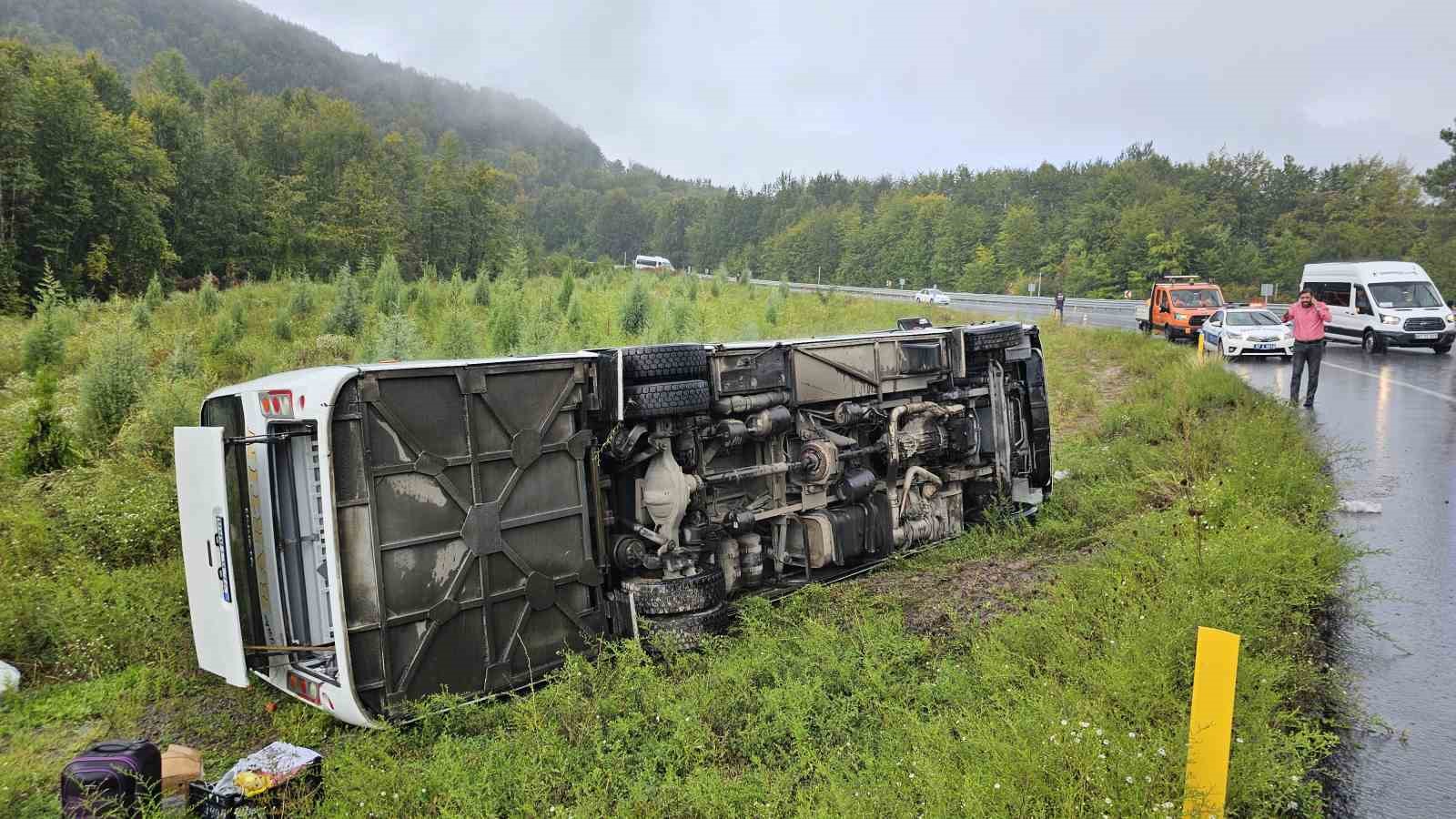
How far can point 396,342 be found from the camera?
495 inches

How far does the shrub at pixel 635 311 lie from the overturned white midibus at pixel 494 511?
37.5ft

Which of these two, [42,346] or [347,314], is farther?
[347,314]

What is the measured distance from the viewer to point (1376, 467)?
358 inches

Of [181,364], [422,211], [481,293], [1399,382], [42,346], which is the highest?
[422,211]

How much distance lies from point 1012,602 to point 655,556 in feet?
8.60

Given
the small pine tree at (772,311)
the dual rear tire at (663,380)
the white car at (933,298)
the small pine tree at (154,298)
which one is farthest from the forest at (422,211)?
the dual rear tire at (663,380)

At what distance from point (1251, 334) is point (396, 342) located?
1881cm

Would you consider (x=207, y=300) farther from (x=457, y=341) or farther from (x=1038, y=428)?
(x=1038, y=428)

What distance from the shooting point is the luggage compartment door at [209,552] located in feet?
16.2

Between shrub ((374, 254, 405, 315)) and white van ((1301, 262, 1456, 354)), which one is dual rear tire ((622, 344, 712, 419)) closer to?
shrub ((374, 254, 405, 315))

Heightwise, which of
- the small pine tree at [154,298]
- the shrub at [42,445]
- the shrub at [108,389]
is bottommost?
the shrub at [42,445]

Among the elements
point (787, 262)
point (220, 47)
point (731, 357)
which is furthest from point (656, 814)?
point (220, 47)

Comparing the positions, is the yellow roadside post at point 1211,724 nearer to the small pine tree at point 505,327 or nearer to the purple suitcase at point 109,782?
the purple suitcase at point 109,782

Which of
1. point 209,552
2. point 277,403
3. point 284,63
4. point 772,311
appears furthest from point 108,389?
point 284,63
